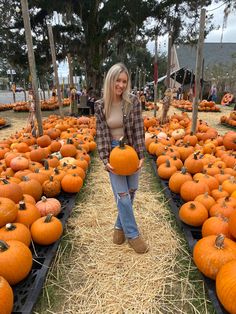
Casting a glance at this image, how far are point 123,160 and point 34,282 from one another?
4.66ft

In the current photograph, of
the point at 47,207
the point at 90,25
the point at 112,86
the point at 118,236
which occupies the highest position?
the point at 90,25

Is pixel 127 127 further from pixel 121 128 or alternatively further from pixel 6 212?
pixel 6 212

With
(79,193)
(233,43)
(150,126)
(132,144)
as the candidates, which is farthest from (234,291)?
(233,43)

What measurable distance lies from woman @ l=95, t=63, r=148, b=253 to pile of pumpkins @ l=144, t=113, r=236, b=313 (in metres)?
0.75

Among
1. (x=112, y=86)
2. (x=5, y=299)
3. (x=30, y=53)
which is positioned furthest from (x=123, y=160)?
(x=30, y=53)

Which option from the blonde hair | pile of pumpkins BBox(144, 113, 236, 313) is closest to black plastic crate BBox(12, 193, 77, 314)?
pile of pumpkins BBox(144, 113, 236, 313)

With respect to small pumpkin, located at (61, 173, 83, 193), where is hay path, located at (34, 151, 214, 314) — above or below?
below

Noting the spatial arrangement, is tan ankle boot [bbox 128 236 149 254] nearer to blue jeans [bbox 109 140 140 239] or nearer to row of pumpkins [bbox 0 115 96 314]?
blue jeans [bbox 109 140 140 239]

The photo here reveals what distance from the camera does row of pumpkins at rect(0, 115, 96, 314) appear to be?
247cm

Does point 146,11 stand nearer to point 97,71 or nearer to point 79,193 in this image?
point 97,71

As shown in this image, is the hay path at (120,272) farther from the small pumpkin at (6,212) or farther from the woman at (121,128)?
the small pumpkin at (6,212)

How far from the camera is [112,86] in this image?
280 centimetres

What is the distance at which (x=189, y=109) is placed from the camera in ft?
56.6

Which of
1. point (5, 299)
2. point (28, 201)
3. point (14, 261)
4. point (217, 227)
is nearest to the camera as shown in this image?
point (5, 299)
